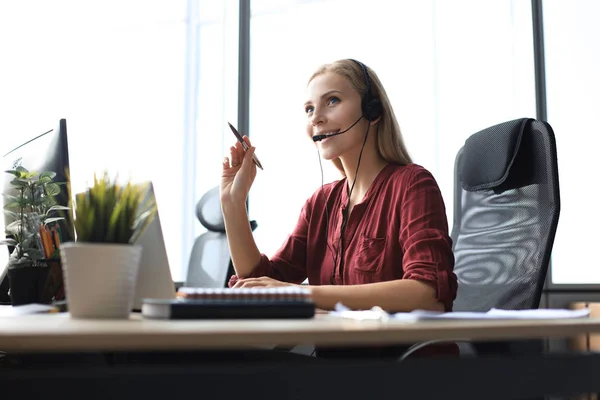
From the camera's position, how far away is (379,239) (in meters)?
1.67

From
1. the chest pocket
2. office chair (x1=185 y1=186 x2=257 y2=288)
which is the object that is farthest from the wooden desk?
office chair (x1=185 y1=186 x2=257 y2=288)

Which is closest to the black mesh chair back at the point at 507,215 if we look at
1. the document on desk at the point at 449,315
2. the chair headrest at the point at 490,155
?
the chair headrest at the point at 490,155

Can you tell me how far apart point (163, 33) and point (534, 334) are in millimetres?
3206

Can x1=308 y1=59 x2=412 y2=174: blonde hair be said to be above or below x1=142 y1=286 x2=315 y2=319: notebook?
above

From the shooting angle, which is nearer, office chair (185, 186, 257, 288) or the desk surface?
the desk surface

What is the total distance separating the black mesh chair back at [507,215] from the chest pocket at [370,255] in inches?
13.2

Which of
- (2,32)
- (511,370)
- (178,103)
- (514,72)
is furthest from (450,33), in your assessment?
(511,370)

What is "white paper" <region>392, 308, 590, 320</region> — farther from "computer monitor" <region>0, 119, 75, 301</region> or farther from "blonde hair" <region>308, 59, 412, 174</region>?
"blonde hair" <region>308, 59, 412, 174</region>

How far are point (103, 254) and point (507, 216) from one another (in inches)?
50.2

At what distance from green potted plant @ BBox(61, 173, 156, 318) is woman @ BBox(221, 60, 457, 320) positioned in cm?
65

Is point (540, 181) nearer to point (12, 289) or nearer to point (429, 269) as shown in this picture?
point (429, 269)

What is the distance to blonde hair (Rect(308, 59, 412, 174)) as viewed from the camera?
1846 mm

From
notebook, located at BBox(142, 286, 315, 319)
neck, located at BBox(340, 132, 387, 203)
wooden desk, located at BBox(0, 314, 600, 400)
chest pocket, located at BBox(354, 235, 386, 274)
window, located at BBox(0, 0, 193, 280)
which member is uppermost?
window, located at BBox(0, 0, 193, 280)

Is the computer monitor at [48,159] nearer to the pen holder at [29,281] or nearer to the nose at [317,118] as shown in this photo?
the pen holder at [29,281]
